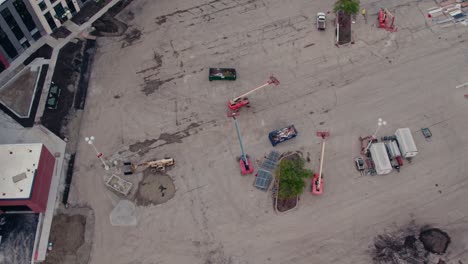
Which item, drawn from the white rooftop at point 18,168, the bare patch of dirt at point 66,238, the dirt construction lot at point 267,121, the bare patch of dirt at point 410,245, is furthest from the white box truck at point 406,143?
the white rooftop at point 18,168

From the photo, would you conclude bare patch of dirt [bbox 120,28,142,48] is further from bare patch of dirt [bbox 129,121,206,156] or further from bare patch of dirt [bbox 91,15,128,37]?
bare patch of dirt [bbox 129,121,206,156]

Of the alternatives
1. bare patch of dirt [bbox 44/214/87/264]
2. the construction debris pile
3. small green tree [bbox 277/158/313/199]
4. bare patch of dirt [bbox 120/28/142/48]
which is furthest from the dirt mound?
bare patch of dirt [bbox 120/28/142/48]

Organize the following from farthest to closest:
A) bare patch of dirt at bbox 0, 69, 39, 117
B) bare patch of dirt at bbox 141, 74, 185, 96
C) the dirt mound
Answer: bare patch of dirt at bbox 141, 74, 185, 96 → bare patch of dirt at bbox 0, 69, 39, 117 → the dirt mound

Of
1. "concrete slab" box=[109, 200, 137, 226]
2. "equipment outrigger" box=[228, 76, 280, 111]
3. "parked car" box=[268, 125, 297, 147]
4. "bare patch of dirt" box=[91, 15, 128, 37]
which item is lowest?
"concrete slab" box=[109, 200, 137, 226]

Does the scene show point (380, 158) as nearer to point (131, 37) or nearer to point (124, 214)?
point (124, 214)

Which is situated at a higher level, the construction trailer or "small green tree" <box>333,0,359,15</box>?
"small green tree" <box>333,0,359,15</box>

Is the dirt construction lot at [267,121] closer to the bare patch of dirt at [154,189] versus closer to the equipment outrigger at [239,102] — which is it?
the bare patch of dirt at [154,189]
